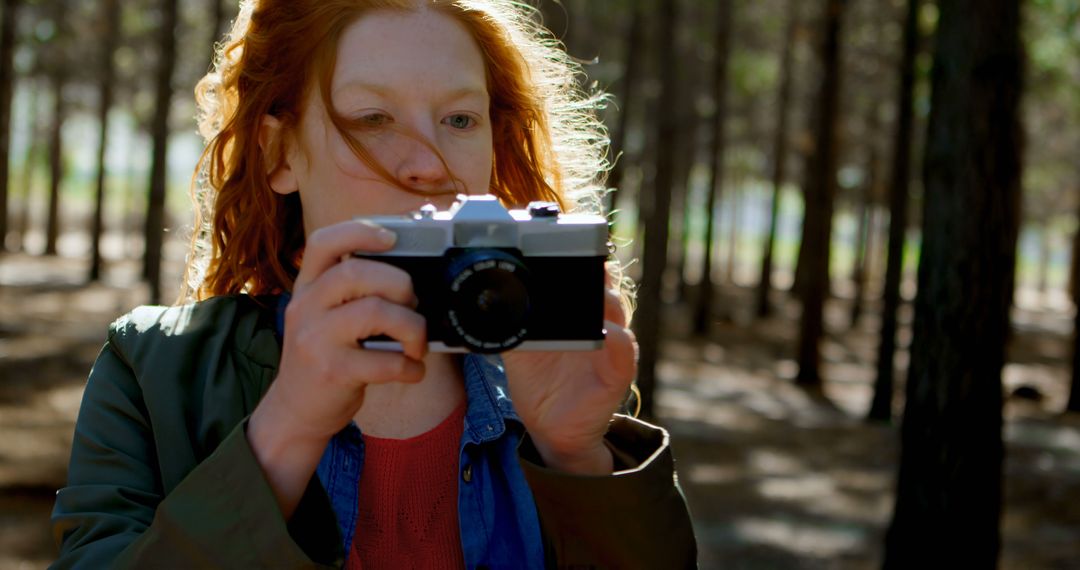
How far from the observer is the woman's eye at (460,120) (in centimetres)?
199

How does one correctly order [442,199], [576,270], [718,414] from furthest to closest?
[718,414] < [442,199] < [576,270]

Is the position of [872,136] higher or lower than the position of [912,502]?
higher

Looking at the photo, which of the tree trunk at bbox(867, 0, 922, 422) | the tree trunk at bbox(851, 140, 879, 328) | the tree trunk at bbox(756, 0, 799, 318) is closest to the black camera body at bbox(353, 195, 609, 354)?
the tree trunk at bbox(867, 0, 922, 422)

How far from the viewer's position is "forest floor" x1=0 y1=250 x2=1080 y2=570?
8008mm

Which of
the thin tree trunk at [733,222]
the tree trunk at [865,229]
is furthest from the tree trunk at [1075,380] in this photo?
the thin tree trunk at [733,222]

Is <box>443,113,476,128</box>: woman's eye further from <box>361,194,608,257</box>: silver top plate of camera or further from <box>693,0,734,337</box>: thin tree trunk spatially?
<box>693,0,734,337</box>: thin tree trunk

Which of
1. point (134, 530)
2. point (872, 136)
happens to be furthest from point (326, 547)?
point (872, 136)

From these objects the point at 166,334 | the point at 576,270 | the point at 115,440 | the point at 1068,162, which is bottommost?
the point at 115,440

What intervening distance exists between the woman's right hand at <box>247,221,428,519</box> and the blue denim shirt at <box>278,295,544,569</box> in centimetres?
27

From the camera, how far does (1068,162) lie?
34.1m

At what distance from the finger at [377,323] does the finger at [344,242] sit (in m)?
0.08

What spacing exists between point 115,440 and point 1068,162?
37.2m

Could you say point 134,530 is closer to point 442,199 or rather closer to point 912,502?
point 442,199

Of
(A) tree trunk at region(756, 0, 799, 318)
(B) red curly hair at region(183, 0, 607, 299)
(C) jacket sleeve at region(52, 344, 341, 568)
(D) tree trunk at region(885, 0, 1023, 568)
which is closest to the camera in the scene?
(C) jacket sleeve at region(52, 344, 341, 568)
